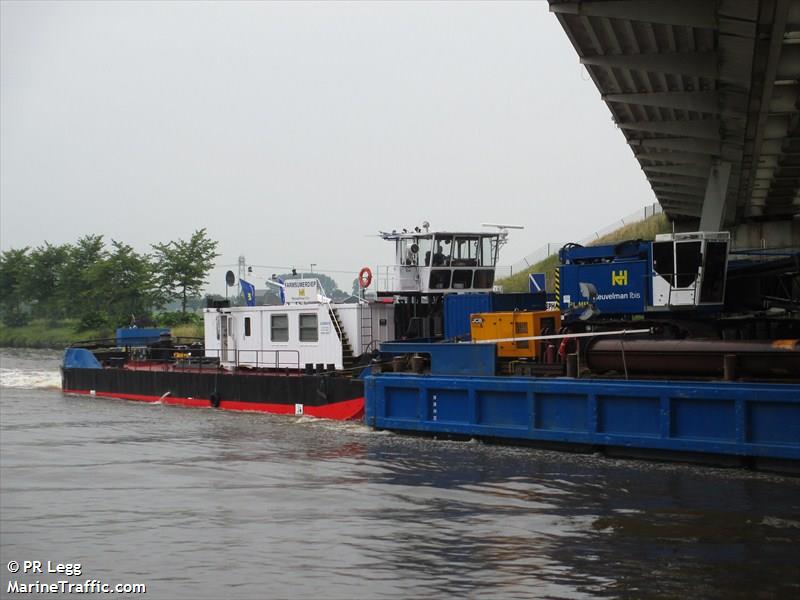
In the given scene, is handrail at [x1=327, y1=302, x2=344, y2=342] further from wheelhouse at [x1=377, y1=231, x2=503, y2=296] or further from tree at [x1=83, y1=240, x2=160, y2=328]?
tree at [x1=83, y1=240, x2=160, y2=328]

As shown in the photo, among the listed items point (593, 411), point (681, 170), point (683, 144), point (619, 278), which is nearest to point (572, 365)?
point (593, 411)

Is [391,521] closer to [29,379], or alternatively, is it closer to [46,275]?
[29,379]

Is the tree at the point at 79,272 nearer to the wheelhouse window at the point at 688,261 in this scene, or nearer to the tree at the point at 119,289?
the tree at the point at 119,289

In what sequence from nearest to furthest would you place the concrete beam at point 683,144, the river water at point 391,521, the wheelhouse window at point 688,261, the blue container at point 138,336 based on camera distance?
the river water at point 391,521, the wheelhouse window at point 688,261, the concrete beam at point 683,144, the blue container at point 138,336

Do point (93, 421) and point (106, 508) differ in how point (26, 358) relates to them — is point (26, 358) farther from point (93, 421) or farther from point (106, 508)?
point (106, 508)

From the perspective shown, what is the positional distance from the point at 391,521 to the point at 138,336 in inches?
934

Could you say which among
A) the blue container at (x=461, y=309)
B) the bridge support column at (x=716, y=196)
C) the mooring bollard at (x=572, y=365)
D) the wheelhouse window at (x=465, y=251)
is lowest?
the mooring bollard at (x=572, y=365)

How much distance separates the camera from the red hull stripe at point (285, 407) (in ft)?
72.6

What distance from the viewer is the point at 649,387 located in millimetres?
16250

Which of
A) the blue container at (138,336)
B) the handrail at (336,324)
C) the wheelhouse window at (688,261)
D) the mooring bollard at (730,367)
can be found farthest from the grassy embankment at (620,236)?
the mooring bollard at (730,367)

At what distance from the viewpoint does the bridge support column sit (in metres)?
29.5

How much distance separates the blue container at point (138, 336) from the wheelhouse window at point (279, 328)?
377 inches

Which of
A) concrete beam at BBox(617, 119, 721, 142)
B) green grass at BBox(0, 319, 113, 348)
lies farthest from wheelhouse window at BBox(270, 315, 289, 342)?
green grass at BBox(0, 319, 113, 348)

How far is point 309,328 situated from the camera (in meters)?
24.9
